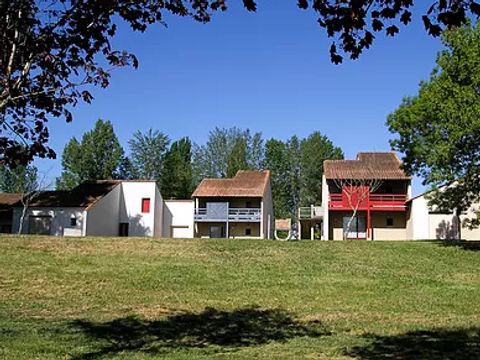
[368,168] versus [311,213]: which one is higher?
[368,168]

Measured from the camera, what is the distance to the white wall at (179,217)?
49.8 metres

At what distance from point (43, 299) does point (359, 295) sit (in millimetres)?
8887

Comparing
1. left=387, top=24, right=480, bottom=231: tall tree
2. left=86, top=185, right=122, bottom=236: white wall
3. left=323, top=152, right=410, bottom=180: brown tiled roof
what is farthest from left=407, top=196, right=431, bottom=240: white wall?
left=86, top=185, right=122, bottom=236: white wall

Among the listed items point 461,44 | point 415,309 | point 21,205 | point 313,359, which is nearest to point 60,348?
point 313,359

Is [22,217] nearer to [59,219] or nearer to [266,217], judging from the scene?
[59,219]

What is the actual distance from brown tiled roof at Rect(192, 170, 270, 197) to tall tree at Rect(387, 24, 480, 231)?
22542 millimetres

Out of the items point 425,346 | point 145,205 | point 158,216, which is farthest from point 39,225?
point 425,346

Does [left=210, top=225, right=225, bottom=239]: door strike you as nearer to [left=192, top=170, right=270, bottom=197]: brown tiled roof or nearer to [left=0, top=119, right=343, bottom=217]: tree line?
[left=192, top=170, right=270, bottom=197]: brown tiled roof

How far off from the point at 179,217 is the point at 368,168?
17177mm

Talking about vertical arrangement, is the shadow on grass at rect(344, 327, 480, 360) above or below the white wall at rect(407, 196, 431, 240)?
below

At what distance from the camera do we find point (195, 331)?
36.2 ft

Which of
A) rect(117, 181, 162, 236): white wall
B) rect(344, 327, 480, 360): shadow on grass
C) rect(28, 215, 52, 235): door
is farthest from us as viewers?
rect(117, 181, 162, 236): white wall

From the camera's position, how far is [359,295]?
53.5 ft

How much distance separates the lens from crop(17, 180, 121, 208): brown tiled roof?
4331 centimetres
